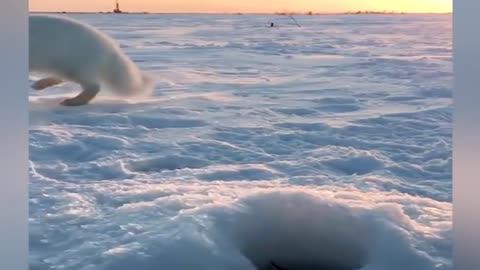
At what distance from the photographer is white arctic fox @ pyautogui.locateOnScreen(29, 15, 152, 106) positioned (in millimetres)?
3377

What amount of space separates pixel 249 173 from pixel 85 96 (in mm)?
1376

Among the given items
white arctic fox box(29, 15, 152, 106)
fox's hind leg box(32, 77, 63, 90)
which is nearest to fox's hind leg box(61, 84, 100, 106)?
white arctic fox box(29, 15, 152, 106)

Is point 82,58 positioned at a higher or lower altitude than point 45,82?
higher

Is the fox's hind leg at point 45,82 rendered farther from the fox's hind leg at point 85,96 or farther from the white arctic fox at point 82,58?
the fox's hind leg at point 85,96

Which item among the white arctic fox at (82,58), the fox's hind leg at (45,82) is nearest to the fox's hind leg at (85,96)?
the white arctic fox at (82,58)

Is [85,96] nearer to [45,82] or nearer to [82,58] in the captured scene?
[82,58]

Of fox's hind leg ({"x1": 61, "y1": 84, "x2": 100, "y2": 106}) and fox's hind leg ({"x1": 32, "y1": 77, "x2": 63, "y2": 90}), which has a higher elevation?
fox's hind leg ({"x1": 32, "y1": 77, "x2": 63, "y2": 90})

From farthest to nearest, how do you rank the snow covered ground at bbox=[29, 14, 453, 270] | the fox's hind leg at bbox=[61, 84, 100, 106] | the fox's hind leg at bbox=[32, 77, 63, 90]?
the fox's hind leg at bbox=[32, 77, 63, 90] < the fox's hind leg at bbox=[61, 84, 100, 106] < the snow covered ground at bbox=[29, 14, 453, 270]

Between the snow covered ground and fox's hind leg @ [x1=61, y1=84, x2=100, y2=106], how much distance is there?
57mm

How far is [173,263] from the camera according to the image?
50.4 inches

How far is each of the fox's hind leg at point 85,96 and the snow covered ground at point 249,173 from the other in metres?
0.06

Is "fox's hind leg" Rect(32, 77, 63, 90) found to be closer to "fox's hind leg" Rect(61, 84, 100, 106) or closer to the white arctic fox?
the white arctic fox

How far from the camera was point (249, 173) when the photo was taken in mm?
2236

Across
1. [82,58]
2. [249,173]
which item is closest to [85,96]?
[82,58]
